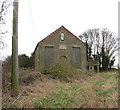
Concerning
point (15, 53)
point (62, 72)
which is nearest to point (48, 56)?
point (62, 72)

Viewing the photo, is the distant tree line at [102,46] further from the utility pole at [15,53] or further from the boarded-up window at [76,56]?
the utility pole at [15,53]

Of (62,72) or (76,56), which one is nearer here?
(62,72)

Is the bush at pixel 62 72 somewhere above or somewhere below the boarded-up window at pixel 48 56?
below

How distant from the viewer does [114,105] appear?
6207 mm

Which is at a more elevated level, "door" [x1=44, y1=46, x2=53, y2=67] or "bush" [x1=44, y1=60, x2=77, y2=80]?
"door" [x1=44, y1=46, x2=53, y2=67]

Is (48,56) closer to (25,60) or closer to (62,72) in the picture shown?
(25,60)

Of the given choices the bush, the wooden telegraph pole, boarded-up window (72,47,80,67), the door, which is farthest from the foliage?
the wooden telegraph pole

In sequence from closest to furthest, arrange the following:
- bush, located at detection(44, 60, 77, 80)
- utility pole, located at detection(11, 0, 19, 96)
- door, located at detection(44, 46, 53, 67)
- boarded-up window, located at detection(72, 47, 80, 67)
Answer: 1. utility pole, located at detection(11, 0, 19, 96)
2. bush, located at detection(44, 60, 77, 80)
3. door, located at detection(44, 46, 53, 67)
4. boarded-up window, located at detection(72, 47, 80, 67)

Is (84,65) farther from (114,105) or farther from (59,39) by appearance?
(114,105)

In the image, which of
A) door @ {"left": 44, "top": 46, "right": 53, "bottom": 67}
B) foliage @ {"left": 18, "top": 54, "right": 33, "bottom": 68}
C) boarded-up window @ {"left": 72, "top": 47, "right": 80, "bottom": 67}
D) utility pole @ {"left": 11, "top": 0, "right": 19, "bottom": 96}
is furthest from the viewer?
foliage @ {"left": 18, "top": 54, "right": 33, "bottom": 68}

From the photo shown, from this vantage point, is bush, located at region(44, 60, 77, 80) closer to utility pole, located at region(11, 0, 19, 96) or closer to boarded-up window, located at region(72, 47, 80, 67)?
utility pole, located at region(11, 0, 19, 96)

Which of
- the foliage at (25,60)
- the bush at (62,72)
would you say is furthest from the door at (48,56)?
the bush at (62,72)

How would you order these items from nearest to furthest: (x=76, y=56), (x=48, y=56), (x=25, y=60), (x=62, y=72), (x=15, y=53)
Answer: (x=15, y=53) < (x=62, y=72) < (x=48, y=56) < (x=76, y=56) < (x=25, y=60)

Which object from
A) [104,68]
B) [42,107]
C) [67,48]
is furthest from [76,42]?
[42,107]
